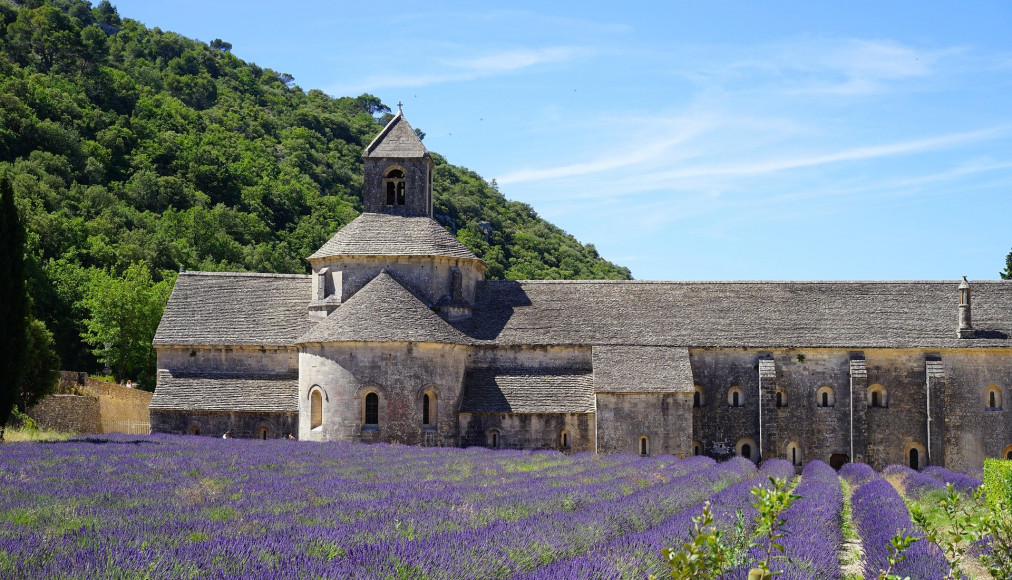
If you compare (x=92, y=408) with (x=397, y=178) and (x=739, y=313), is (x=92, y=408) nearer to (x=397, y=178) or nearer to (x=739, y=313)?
(x=397, y=178)

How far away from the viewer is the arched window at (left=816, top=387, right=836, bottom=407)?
44875 mm

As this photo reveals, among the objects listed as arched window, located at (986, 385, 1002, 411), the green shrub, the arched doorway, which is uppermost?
arched window, located at (986, 385, 1002, 411)

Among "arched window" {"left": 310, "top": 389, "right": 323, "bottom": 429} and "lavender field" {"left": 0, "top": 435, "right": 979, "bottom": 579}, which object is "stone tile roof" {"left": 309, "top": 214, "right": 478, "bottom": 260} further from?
"lavender field" {"left": 0, "top": 435, "right": 979, "bottom": 579}

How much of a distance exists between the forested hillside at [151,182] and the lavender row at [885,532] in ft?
161

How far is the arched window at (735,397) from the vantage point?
4525cm

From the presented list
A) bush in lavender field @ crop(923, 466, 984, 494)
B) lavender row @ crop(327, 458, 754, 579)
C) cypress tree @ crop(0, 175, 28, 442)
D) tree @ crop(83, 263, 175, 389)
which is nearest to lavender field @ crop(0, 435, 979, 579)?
lavender row @ crop(327, 458, 754, 579)

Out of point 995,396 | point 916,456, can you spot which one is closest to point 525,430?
point 916,456

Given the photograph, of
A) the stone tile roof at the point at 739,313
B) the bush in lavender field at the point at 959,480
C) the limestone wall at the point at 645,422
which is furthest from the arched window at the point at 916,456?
the limestone wall at the point at 645,422

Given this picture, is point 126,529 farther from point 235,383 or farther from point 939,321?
point 939,321

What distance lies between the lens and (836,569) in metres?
14.7

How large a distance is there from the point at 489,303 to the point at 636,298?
22.4 ft

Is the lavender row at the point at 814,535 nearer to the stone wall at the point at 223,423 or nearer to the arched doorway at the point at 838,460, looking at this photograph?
the arched doorway at the point at 838,460

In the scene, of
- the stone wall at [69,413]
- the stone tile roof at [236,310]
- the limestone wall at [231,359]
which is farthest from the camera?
the stone tile roof at [236,310]

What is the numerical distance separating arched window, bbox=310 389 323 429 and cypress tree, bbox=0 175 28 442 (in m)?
12.6
